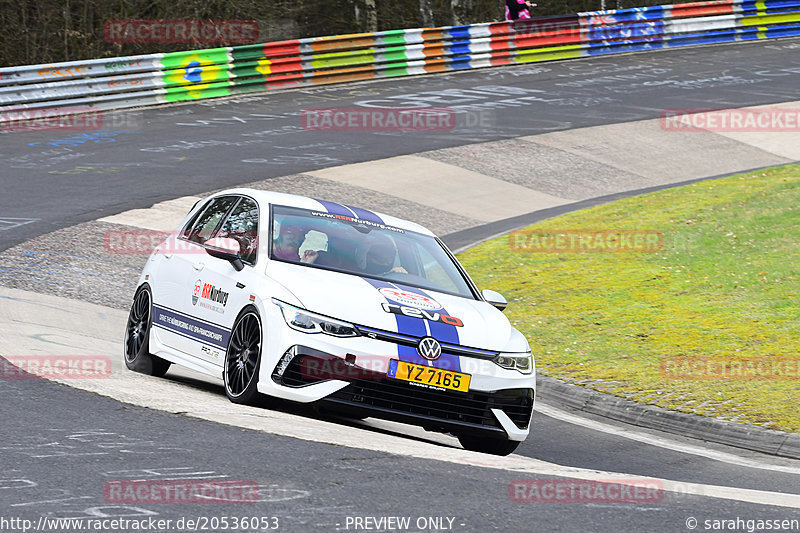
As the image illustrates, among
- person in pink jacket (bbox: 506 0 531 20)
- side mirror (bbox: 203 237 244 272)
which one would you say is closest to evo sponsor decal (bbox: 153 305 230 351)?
side mirror (bbox: 203 237 244 272)

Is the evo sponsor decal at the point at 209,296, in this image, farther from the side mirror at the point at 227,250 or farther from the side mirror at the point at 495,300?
the side mirror at the point at 495,300

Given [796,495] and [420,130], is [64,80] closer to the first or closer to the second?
[420,130]

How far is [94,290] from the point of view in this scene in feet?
44.2

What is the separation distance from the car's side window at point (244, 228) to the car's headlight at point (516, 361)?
200cm

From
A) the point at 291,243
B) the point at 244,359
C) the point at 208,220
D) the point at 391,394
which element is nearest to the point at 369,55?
the point at 208,220

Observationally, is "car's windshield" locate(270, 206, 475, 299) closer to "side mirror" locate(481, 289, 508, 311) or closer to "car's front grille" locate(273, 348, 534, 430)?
"side mirror" locate(481, 289, 508, 311)

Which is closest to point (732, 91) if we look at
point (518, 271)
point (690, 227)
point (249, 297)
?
point (690, 227)

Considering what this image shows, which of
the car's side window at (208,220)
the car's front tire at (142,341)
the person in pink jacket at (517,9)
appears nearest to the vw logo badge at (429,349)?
the car's side window at (208,220)

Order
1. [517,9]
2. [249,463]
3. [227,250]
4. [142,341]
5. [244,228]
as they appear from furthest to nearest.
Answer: [517,9], [142,341], [244,228], [227,250], [249,463]

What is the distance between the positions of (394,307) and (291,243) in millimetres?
1228

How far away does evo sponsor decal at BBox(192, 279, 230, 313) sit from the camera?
27.9ft

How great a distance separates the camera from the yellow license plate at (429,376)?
296 inches

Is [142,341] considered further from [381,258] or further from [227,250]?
[381,258]

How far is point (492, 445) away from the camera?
26.7 ft
